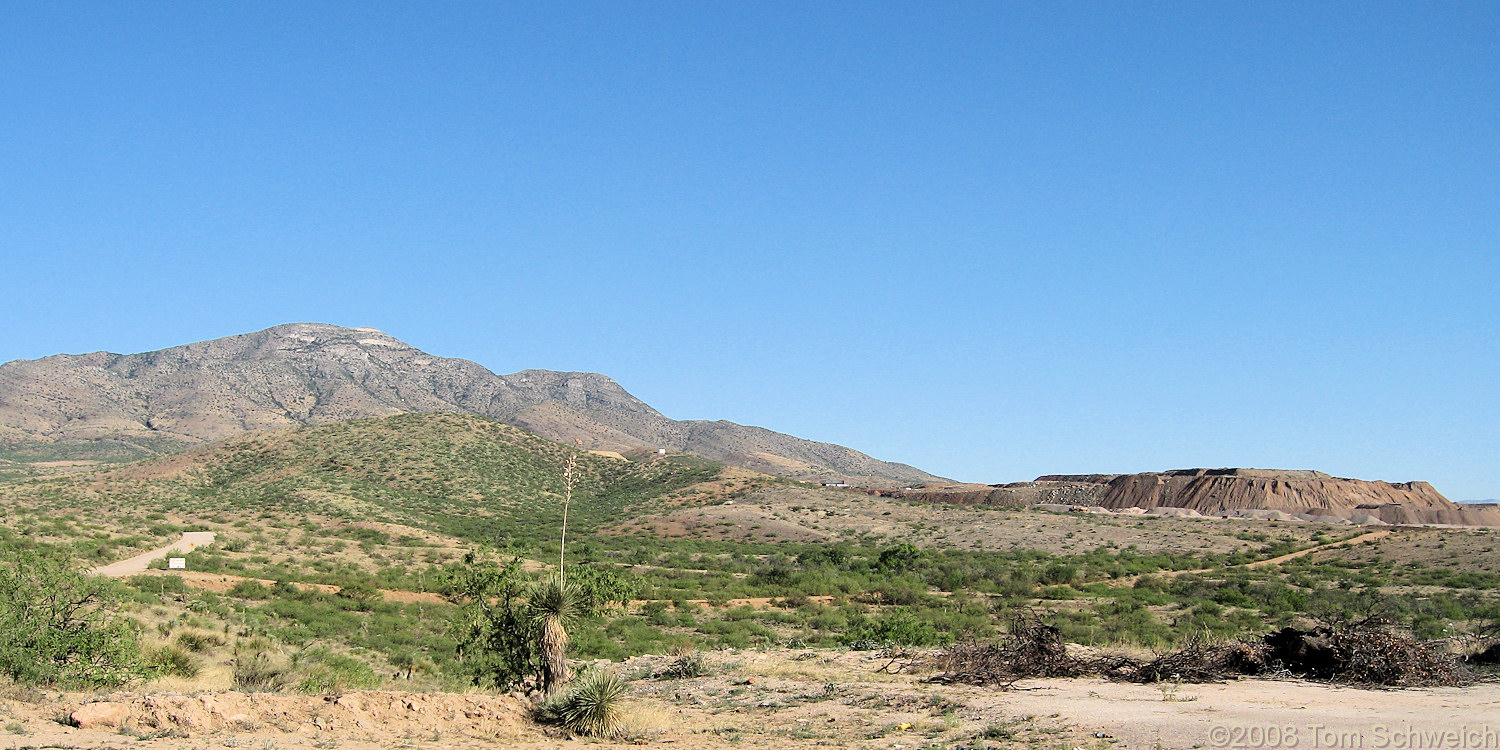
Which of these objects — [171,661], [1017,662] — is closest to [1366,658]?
[1017,662]

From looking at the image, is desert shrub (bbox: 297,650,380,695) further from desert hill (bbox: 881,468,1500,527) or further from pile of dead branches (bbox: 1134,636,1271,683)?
desert hill (bbox: 881,468,1500,527)

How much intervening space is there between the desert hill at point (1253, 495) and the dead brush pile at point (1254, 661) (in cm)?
8296

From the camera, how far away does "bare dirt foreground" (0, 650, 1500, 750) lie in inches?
435

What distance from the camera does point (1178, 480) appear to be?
101 metres

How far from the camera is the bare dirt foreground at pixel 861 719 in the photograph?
1105cm

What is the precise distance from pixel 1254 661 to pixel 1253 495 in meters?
88.7

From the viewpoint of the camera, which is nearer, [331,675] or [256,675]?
[256,675]

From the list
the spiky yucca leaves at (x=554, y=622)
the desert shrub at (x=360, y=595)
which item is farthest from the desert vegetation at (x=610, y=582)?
the desert shrub at (x=360, y=595)

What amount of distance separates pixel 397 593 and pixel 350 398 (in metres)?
158

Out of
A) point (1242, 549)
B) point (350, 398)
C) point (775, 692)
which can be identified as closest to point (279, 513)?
point (775, 692)

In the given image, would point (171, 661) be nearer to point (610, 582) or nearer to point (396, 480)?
point (610, 582)

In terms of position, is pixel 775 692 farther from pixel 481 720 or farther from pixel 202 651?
pixel 202 651

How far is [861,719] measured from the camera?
13.7m

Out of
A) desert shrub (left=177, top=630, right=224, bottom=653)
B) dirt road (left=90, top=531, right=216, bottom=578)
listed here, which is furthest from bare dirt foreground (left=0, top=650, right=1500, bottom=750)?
dirt road (left=90, top=531, right=216, bottom=578)
